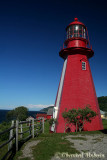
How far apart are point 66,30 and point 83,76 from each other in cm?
653

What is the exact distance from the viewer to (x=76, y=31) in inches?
682

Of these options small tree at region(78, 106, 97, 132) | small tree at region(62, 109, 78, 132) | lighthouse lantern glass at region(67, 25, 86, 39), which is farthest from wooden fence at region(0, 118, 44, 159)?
lighthouse lantern glass at region(67, 25, 86, 39)

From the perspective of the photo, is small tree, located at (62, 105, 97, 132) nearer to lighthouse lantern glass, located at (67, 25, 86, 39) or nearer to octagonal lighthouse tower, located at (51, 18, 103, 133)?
octagonal lighthouse tower, located at (51, 18, 103, 133)

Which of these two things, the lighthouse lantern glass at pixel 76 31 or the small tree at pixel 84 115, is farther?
the lighthouse lantern glass at pixel 76 31

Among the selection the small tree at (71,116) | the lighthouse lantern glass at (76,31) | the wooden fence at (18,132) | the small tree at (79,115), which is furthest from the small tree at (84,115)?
the lighthouse lantern glass at (76,31)

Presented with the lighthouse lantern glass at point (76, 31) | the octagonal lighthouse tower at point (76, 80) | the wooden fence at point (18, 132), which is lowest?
the wooden fence at point (18, 132)

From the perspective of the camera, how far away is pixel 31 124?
9.88 m

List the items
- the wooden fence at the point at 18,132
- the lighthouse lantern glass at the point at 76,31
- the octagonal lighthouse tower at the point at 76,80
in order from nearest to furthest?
the wooden fence at the point at 18,132 → the octagonal lighthouse tower at the point at 76,80 → the lighthouse lantern glass at the point at 76,31

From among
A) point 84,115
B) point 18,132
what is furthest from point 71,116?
point 18,132

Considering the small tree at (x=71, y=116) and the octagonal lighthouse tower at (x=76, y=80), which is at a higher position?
the octagonal lighthouse tower at (x=76, y=80)

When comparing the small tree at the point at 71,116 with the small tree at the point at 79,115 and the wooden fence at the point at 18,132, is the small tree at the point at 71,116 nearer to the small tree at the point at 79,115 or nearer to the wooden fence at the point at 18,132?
the small tree at the point at 79,115

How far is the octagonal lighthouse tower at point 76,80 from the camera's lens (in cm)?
1463

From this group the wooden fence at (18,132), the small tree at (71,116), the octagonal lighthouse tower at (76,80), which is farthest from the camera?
the octagonal lighthouse tower at (76,80)

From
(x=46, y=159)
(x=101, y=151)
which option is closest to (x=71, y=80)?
(x=101, y=151)
